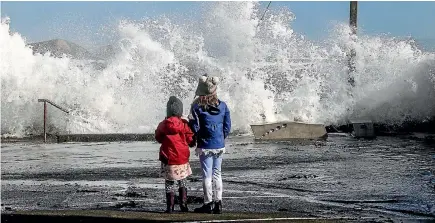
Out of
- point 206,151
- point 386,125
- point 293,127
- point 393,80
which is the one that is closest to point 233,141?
point 293,127

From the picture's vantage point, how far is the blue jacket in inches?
354

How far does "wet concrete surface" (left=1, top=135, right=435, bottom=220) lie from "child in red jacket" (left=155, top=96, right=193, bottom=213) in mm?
517

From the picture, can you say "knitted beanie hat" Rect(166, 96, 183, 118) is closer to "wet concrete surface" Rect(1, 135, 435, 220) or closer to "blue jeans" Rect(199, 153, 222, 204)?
"blue jeans" Rect(199, 153, 222, 204)

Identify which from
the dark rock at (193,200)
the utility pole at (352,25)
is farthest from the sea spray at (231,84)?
the dark rock at (193,200)

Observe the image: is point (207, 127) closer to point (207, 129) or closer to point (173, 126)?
point (207, 129)

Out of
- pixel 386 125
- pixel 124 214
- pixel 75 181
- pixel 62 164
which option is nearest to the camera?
pixel 124 214

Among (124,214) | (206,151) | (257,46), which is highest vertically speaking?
(257,46)

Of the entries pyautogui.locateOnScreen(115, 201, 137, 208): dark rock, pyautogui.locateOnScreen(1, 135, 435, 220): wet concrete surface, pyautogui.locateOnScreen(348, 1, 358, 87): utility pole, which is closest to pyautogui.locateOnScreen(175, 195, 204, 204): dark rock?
pyautogui.locateOnScreen(1, 135, 435, 220): wet concrete surface

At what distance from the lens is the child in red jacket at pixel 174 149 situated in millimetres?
8953

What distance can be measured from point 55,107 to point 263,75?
732 centimetres

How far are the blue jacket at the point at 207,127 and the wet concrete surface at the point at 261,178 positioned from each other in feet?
3.31

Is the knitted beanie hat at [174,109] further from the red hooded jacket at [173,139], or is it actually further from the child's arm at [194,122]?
the child's arm at [194,122]

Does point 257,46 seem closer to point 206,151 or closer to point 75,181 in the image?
point 75,181

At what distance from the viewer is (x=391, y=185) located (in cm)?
1170
